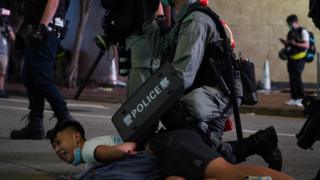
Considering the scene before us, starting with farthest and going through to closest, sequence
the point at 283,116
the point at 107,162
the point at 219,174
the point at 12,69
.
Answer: the point at 12,69, the point at 283,116, the point at 107,162, the point at 219,174

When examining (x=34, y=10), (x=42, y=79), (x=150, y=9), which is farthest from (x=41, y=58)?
(x=150, y=9)

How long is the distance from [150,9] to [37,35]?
2.02 m

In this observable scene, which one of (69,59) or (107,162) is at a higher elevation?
(107,162)

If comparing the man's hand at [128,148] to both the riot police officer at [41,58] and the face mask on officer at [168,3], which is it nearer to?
the face mask on officer at [168,3]

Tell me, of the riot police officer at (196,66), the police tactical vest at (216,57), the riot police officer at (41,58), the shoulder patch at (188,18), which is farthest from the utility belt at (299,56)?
the shoulder patch at (188,18)

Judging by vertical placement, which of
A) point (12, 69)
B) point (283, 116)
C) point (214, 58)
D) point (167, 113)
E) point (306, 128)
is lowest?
point (12, 69)

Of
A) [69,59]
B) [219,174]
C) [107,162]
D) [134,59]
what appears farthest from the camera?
[69,59]

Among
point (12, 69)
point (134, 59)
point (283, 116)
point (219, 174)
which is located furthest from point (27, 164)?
point (12, 69)

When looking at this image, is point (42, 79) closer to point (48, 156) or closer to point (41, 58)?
point (41, 58)

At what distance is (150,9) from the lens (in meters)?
5.14

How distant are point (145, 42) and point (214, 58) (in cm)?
59

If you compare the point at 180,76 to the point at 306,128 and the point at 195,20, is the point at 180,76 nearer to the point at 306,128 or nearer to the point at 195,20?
the point at 195,20

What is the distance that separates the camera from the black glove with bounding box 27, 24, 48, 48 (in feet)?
22.5

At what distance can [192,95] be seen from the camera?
4617mm
